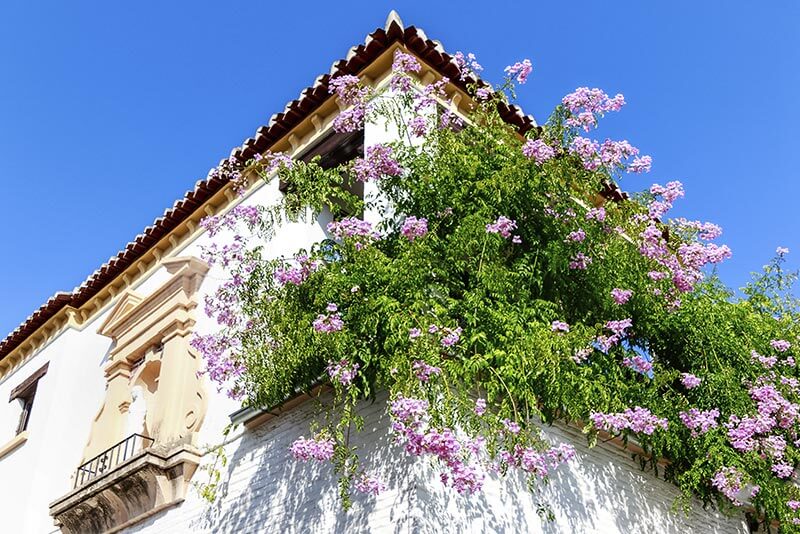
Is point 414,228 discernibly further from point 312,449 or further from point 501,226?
point 312,449

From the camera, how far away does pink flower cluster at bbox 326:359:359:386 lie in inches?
202

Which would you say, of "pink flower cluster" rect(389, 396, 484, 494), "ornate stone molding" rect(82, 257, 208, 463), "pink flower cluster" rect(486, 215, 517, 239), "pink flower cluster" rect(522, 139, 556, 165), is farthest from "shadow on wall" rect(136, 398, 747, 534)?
"pink flower cluster" rect(522, 139, 556, 165)

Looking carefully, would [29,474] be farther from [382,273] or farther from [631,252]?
[631,252]

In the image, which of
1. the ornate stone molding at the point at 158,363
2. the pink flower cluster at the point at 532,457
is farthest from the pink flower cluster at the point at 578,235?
the ornate stone molding at the point at 158,363

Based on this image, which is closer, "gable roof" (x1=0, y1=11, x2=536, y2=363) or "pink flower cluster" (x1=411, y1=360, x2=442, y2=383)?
"pink flower cluster" (x1=411, y1=360, x2=442, y2=383)

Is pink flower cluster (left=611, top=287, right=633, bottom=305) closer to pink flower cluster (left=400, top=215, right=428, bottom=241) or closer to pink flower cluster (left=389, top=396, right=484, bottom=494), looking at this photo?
pink flower cluster (left=400, top=215, right=428, bottom=241)

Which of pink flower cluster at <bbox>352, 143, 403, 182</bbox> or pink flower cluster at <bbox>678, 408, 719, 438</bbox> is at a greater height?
pink flower cluster at <bbox>352, 143, 403, 182</bbox>

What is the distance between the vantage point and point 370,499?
535 centimetres

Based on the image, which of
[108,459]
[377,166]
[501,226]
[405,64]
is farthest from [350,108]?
[108,459]

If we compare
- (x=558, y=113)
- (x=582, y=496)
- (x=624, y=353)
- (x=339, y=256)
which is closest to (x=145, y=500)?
(x=339, y=256)

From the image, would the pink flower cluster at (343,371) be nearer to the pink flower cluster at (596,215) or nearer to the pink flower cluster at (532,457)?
the pink flower cluster at (532,457)

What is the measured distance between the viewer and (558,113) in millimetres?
6508

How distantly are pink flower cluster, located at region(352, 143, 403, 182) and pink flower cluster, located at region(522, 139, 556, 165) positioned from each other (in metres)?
0.99

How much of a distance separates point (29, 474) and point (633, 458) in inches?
287
